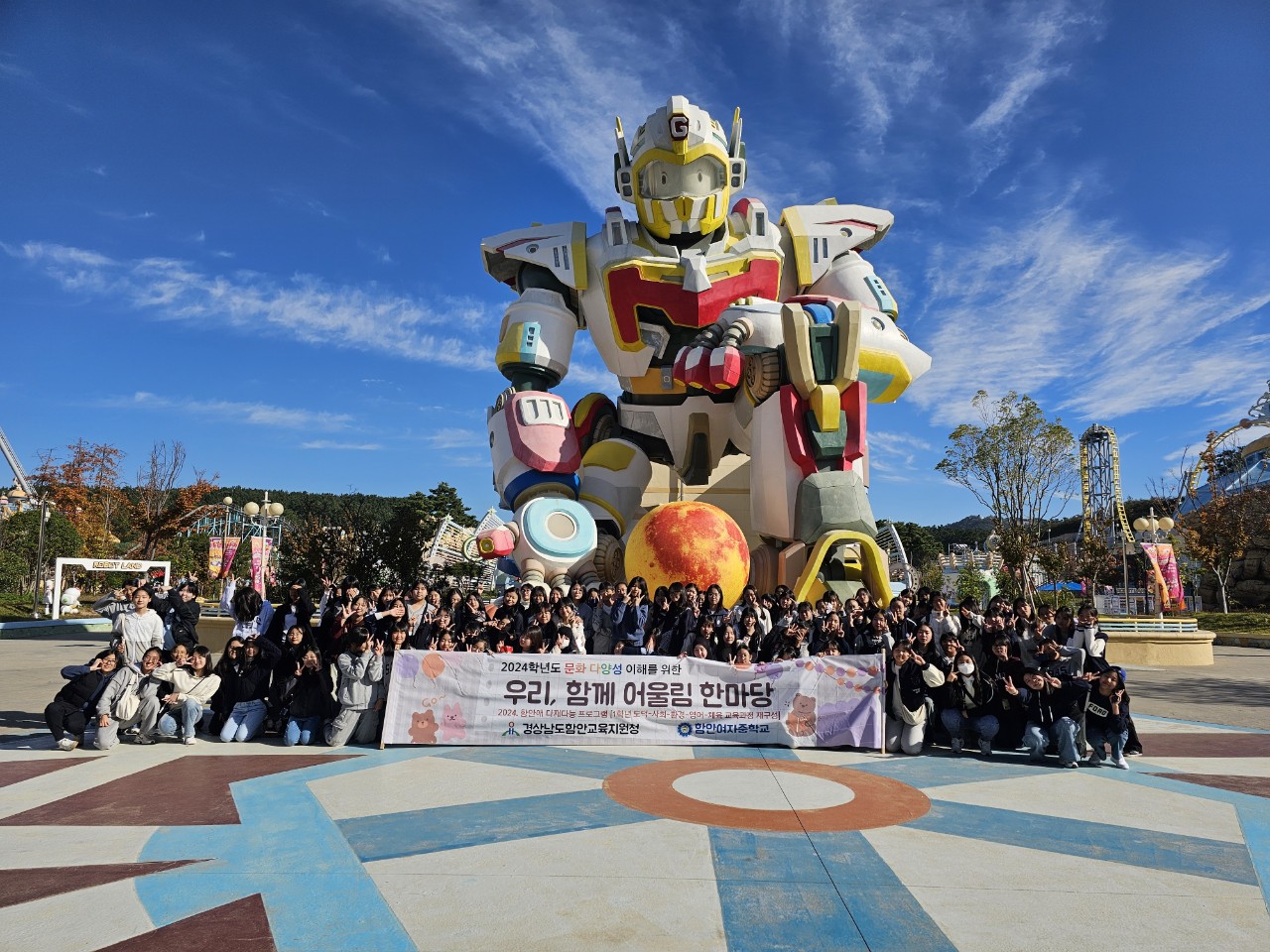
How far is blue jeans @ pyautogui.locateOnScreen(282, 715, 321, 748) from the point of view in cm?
780

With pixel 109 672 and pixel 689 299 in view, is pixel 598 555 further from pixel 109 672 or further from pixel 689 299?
pixel 109 672

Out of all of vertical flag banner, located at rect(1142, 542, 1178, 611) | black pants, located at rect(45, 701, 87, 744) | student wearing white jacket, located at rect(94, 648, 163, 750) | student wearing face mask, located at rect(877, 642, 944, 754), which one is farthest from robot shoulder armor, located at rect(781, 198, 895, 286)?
black pants, located at rect(45, 701, 87, 744)

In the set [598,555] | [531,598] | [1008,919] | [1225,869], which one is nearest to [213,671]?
[531,598]

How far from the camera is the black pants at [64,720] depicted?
751cm

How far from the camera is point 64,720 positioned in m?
7.54

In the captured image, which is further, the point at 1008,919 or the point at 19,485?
the point at 19,485

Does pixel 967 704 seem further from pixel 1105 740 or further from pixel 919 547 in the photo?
pixel 919 547

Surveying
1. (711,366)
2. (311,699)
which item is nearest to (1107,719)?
(311,699)

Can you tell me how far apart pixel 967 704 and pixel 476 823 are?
16.6 ft

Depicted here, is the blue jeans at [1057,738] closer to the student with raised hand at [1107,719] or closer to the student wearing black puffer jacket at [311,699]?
the student with raised hand at [1107,719]

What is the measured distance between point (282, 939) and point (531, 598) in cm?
612

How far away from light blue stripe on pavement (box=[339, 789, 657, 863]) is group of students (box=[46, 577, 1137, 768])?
272 cm

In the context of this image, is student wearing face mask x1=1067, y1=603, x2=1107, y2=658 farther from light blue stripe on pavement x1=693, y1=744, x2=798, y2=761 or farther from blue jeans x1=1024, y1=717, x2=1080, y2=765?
light blue stripe on pavement x1=693, y1=744, x2=798, y2=761

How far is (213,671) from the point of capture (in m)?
8.38
